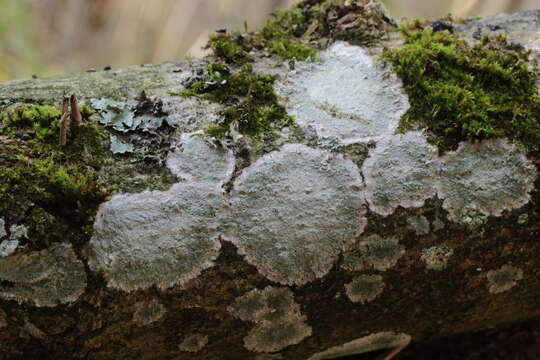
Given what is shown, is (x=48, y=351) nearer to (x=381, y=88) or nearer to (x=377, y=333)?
(x=377, y=333)

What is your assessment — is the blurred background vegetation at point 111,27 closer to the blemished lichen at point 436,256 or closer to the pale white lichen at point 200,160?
the pale white lichen at point 200,160

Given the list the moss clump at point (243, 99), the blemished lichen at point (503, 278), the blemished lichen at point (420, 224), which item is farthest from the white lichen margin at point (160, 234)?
the blemished lichen at point (503, 278)

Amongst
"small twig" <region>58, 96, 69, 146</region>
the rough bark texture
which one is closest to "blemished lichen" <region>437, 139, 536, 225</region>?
the rough bark texture

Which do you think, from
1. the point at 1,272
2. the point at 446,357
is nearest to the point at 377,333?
the point at 446,357

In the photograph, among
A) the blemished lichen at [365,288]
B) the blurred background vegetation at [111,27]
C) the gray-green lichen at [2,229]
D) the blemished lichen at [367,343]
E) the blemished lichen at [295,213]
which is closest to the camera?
the gray-green lichen at [2,229]

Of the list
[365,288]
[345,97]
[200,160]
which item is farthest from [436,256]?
[200,160]
